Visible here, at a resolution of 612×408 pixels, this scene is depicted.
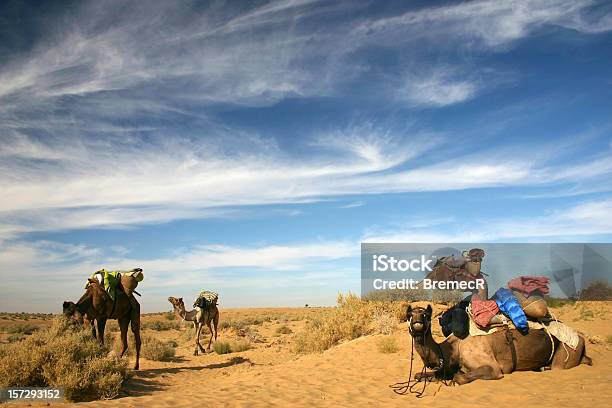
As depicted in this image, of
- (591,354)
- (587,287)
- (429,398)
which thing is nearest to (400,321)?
(591,354)

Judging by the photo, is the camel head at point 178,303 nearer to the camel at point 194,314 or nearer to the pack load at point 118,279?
the camel at point 194,314

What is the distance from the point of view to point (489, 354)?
9109 millimetres

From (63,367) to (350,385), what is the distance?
6.19 meters

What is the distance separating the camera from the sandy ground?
7977 mm

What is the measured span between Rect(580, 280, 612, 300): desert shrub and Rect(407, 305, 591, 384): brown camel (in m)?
34.9

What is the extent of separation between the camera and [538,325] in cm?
954

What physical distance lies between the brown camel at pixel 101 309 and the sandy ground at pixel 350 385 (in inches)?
61.9

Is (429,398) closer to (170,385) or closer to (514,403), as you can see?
(514,403)

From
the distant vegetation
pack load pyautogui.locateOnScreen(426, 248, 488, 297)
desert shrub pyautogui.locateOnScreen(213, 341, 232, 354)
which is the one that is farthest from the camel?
pack load pyautogui.locateOnScreen(426, 248, 488, 297)

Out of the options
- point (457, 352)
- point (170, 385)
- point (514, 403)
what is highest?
point (457, 352)

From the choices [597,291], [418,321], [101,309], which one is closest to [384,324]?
[418,321]

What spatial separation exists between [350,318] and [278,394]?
920 centimetres

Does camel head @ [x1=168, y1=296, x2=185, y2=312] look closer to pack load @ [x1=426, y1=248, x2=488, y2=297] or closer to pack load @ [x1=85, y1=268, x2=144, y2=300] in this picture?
pack load @ [x1=85, y1=268, x2=144, y2=300]

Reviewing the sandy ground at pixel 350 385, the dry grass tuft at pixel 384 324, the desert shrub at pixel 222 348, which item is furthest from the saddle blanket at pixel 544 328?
the desert shrub at pixel 222 348
